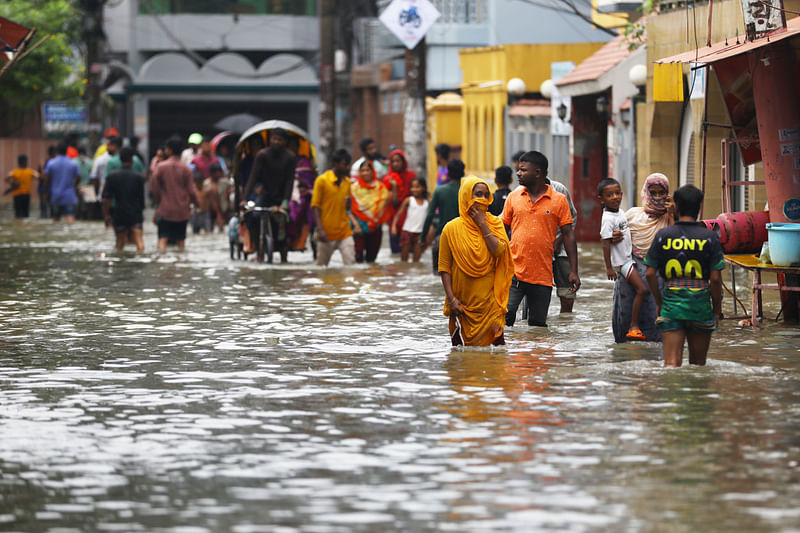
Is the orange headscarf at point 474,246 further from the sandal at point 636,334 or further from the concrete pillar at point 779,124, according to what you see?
the concrete pillar at point 779,124

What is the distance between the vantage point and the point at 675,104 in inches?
894

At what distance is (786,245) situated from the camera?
13.7m

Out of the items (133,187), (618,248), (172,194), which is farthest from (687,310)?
(133,187)

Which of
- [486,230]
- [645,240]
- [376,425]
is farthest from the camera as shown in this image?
[645,240]

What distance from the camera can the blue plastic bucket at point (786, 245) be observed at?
13.6 meters

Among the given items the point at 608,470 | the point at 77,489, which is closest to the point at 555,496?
the point at 608,470

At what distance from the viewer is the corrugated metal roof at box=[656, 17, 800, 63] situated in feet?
43.9

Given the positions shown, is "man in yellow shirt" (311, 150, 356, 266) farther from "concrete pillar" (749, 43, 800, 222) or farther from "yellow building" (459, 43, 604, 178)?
"yellow building" (459, 43, 604, 178)

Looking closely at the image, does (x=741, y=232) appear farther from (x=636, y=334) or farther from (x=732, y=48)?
(x=636, y=334)

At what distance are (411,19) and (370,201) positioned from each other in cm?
650

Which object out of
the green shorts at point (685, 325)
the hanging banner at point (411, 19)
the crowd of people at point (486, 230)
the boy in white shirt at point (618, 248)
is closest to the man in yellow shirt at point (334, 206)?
the crowd of people at point (486, 230)

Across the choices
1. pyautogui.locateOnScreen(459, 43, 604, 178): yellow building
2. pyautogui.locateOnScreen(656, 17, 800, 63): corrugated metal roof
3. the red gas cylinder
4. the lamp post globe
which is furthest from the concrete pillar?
pyautogui.locateOnScreen(459, 43, 604, 178): yellow building

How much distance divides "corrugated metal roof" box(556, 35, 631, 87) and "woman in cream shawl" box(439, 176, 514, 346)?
1393 centimetres

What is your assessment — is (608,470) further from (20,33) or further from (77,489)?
(20,33)
